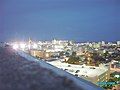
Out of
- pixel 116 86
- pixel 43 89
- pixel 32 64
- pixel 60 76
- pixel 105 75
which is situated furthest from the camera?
pixel 105 75

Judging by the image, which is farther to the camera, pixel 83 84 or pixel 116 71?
pixel 116 71

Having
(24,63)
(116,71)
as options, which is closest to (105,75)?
(116,71)

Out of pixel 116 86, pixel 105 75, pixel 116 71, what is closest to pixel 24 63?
pixel 116 86

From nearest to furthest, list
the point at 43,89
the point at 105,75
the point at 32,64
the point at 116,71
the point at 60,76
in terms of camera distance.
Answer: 1. the point at 43,89
2. the point at 60,76
3. the point at 32,64
4. the point at 105,75
5. the point at 116,71

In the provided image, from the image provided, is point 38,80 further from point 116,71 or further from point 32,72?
point 116,71

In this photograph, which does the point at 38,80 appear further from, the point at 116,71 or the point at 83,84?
the point at 116,71

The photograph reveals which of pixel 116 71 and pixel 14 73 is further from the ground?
pixel 14 73
